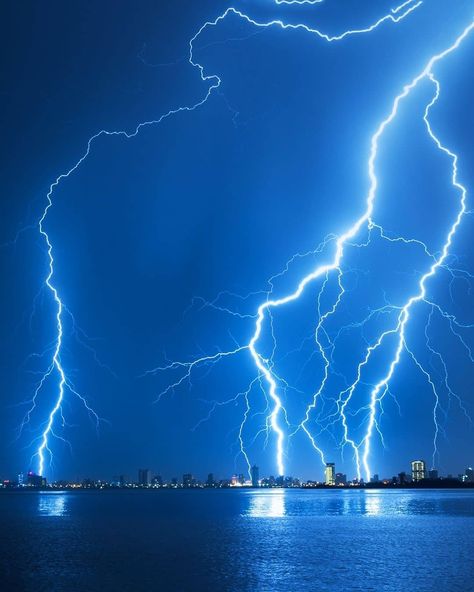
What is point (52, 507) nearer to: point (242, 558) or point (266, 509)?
point (266, 509)

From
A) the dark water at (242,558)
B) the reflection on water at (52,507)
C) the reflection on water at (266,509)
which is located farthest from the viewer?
the reflection on water at (52,507)

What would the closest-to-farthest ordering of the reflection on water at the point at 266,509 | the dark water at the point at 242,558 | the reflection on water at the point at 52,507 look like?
1. the dark water at the point at 242,558
2. the reflection on water at the point at 266,509
3. the reflection on water at the point at 52,507

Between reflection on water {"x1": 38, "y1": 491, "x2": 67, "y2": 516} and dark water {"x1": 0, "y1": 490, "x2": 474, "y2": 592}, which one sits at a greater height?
dark water {"x1": 0, "y1": 490, "x2": 474, "y2": 592}

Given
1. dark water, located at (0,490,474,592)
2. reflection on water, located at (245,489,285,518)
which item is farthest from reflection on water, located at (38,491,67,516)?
dark water, located at (0,490,474,592)

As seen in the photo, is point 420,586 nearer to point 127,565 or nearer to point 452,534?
point 127,565

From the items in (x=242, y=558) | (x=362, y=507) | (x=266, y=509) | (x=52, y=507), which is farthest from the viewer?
(x=52, y=507)

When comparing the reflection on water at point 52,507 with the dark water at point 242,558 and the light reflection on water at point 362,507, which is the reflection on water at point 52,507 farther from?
the dark water at point 242,558

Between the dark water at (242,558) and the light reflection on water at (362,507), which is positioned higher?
the dark water at (242,558)

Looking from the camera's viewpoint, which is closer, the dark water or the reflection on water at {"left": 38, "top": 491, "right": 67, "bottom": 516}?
the dark water

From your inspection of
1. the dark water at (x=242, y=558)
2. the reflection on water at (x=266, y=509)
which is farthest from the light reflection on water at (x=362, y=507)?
the dark water at (x=242, y=558)

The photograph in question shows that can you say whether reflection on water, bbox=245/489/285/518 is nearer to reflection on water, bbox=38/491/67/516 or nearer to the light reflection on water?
the light reflection on water

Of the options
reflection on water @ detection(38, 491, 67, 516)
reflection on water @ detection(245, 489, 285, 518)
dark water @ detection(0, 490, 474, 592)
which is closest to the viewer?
dark water @ detection(0, 490, 474, 592)

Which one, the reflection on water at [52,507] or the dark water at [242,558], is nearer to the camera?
the dark water at [242,558]

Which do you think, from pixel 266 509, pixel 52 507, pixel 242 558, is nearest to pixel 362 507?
pixel 266 509
